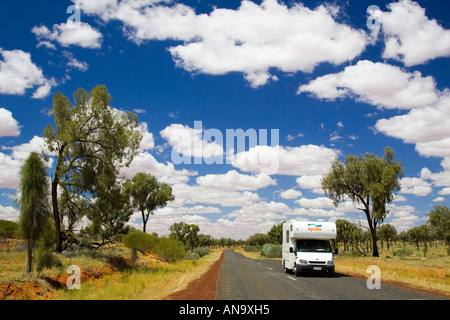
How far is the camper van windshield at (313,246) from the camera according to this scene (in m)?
20.4

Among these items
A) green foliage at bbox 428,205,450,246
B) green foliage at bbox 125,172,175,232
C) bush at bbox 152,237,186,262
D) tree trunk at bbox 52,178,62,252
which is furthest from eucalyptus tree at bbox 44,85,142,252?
green foliage at bbox 428,205,450,246

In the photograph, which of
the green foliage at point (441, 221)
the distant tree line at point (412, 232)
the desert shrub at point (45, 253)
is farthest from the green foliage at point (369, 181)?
the desert shrub at point (45, 253)

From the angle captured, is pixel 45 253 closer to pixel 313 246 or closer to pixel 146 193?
pixel 313 246

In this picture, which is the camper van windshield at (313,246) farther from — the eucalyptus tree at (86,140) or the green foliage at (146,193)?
the green foliage at (146,193)

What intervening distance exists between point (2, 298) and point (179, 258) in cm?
3089

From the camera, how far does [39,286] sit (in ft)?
50.5

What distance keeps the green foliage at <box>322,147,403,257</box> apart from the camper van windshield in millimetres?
22961

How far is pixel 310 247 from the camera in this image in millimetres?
20703

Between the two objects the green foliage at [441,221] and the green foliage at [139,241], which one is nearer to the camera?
the green foliage at [139,241]

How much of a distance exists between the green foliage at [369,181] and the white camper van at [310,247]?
2322 cm

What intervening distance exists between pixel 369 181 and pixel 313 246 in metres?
25.2

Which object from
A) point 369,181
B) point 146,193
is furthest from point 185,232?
point 369,181

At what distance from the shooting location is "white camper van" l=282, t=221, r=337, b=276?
767 inches

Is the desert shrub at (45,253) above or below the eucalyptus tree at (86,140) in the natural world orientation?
below
